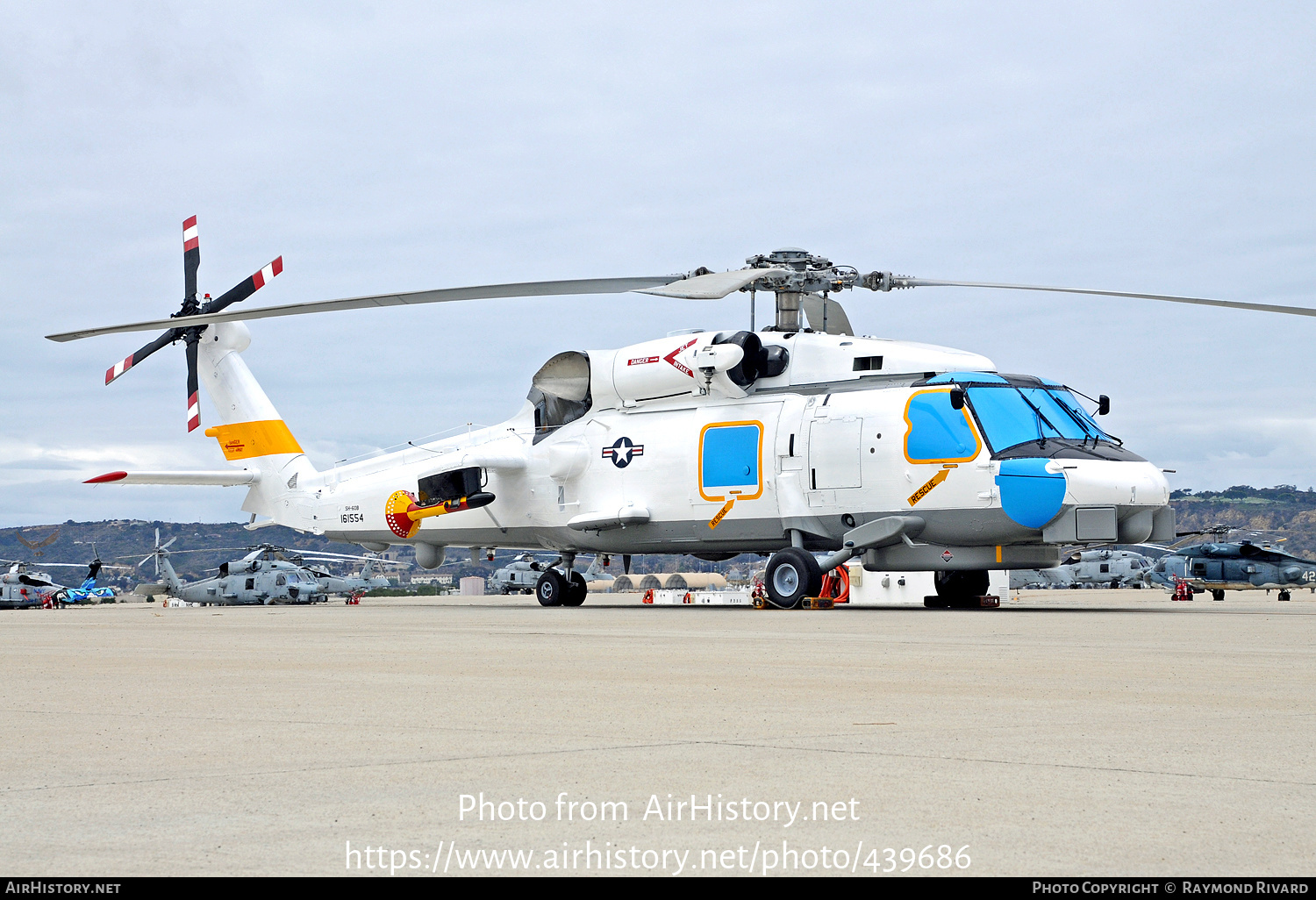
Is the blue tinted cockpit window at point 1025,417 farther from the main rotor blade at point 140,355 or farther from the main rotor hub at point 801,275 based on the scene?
the main rotor blade at point 140,355

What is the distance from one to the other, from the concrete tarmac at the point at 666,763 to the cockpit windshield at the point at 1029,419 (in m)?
9.49

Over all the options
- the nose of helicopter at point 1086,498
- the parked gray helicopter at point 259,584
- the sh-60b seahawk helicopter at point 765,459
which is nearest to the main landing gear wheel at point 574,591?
the sh-60b seahawk helicopter at point 765,459

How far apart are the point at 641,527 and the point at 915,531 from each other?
548 centimetres

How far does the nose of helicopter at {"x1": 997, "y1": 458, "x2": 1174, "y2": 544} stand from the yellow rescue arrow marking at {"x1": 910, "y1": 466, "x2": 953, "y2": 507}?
867 millimetres

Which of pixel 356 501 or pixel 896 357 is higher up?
pixel 896 357

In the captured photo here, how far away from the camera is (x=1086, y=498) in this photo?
19984mm

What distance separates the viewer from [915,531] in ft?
71.0

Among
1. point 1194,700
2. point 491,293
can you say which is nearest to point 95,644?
point 491,293

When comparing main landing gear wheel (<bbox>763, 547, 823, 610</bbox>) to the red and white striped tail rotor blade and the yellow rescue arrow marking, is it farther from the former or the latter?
the red and white striped tail rotor blade

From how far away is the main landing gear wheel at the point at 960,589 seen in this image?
2445cm

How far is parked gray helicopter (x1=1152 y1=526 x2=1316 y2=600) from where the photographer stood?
38156 mm

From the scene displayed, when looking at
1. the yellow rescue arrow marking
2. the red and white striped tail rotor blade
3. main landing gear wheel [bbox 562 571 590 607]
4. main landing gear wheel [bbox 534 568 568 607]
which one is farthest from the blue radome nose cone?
the red and white striped tail rotor blade

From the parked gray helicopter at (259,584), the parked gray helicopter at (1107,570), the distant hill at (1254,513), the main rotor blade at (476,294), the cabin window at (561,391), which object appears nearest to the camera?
the main rotor blade at (476,294)

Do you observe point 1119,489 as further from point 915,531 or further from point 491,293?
point 491,293
